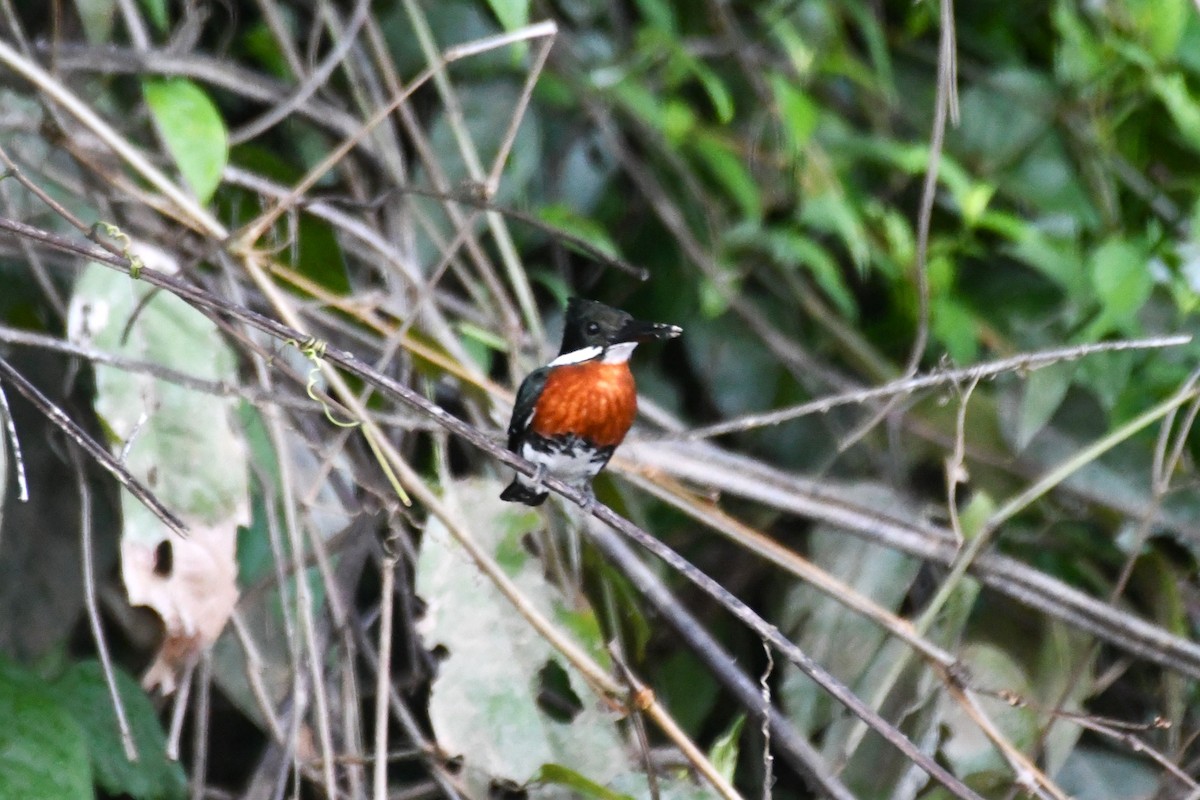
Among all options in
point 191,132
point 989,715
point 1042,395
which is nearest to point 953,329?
point 1042,395

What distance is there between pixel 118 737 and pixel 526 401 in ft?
3.10

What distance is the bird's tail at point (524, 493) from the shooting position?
2.71m

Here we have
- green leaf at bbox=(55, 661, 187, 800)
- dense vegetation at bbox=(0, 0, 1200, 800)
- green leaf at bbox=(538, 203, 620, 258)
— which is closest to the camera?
dense vegetation at bbox=(0, 0, 1200, 800)

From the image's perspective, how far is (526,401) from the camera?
2842 mm

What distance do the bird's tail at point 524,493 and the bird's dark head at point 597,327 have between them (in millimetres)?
287

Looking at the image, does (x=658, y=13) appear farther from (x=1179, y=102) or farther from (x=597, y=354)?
(x=1179, y=102)

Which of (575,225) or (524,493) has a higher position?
(575,225)

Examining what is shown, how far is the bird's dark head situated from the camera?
9.11ft

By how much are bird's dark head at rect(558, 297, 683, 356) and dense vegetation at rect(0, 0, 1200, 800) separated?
114mm

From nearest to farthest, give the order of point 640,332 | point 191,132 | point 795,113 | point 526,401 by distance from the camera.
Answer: point 191,132, point 640,332, point 526,401, point 795,113

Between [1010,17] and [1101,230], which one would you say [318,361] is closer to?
[1101,230]

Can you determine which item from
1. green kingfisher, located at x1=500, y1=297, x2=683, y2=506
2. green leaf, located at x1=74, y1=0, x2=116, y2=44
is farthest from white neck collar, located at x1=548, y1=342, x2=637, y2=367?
green leaf, located at x1=74, y1=0, x2=116, y2=44

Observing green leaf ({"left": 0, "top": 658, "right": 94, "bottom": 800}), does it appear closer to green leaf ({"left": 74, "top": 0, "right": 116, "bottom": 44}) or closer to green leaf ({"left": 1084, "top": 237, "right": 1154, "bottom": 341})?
green leaf ({"left": 74, "top": 0, "right": 116, "bottom": 44})

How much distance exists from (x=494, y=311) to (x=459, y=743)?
42.9 inches
